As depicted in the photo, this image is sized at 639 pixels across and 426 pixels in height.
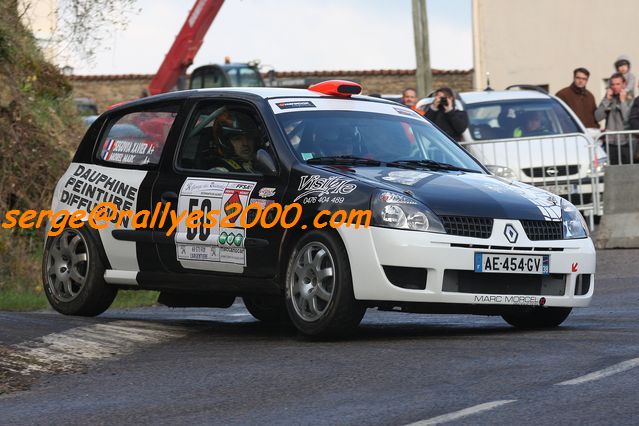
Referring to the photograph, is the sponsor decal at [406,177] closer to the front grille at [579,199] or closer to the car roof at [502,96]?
the front grille at [579,199]

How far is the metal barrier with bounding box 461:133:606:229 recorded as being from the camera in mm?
19375

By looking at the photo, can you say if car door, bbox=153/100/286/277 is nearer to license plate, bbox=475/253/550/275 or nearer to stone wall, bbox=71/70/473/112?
license plate, bbox=475/253/550/275

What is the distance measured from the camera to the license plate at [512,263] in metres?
9.59

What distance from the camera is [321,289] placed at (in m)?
9.63

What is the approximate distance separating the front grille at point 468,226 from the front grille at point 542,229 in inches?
11.5

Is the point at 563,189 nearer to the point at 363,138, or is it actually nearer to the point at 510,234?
the point at 363,138

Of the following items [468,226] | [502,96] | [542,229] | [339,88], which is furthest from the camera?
[502,96]

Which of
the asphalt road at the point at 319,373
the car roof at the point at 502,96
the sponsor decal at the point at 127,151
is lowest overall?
the asphalt road at the point at 319,373

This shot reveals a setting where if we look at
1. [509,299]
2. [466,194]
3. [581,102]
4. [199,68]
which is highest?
[199,68]

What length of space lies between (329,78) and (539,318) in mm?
37786

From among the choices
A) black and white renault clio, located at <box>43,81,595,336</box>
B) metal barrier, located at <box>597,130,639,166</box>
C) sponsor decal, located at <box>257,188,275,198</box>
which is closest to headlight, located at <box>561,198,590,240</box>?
black and white renault clio, located at <box>43,81,595,336</box>

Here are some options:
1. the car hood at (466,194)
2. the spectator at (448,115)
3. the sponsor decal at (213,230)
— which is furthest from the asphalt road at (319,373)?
the spectator at (448,115)

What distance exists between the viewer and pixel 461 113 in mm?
18422

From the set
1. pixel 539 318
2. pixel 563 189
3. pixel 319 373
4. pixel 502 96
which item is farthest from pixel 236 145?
pixel 502 96
